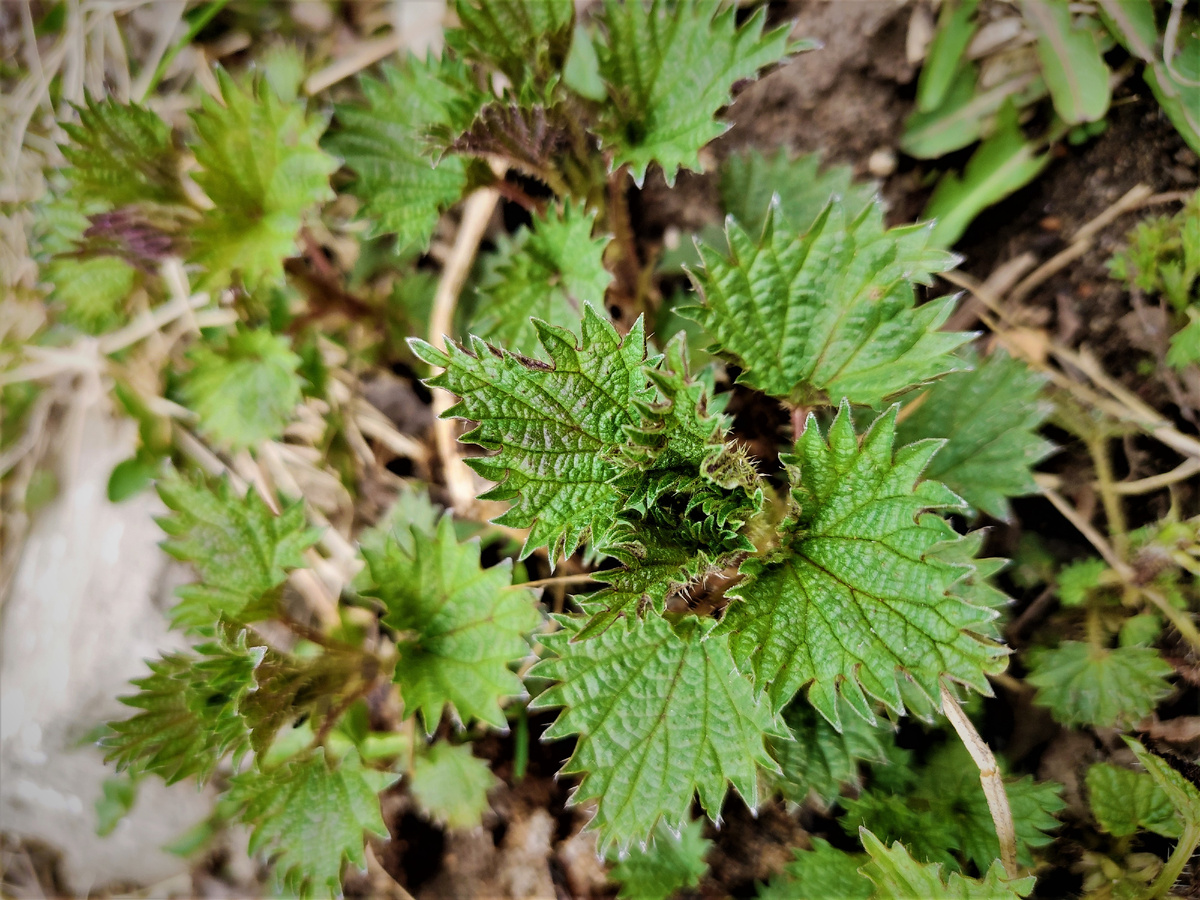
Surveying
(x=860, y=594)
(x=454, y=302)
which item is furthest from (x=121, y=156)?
(x=860, y=594)

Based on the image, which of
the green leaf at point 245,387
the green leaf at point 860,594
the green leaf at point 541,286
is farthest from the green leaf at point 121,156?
the green leaf at point 860,594

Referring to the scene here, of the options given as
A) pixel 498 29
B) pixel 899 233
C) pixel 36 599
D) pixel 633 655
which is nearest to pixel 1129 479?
pixel 899 233

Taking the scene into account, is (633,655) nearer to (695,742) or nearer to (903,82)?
(695,742)

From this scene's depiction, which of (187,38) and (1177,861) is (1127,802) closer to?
(1177,861)

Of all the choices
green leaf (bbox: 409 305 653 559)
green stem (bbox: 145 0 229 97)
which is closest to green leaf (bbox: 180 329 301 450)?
green leaf (bbox: 409 305 653 559)

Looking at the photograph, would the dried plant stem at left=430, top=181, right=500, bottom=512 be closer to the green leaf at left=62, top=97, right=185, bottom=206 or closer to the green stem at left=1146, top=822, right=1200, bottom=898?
the green leaf at left=62, top=97, right=185, bottom=206

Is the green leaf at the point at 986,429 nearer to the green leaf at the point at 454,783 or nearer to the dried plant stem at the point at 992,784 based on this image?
the dried plant stem at the point at 992,784

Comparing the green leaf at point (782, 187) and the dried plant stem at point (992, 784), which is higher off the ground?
the green leaf at point (782, 187)
